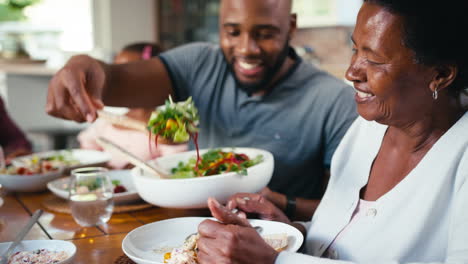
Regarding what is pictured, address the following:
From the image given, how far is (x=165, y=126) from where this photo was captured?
1570 mm

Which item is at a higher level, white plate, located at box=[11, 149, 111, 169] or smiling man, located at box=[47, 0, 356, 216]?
smiling man, located at box=[47, 0, 356, 216]

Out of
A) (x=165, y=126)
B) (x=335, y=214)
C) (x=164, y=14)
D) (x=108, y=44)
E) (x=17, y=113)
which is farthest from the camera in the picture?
(x=164, y=14)

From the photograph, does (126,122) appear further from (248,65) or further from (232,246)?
(232,246)

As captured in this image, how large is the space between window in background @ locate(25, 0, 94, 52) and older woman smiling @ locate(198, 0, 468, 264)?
6120 mm

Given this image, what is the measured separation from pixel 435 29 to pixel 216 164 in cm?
77

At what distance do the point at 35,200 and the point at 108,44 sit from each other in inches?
216

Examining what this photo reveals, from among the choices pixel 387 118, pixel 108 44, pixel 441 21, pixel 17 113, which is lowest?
pixel 17 113

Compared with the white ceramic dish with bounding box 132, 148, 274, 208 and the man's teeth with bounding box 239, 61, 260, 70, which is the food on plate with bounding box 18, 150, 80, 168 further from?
the man's teeth with bounding box 239, 61, 260, 70

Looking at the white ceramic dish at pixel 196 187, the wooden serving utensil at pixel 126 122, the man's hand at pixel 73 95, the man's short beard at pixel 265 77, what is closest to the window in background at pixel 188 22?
the man's short beard at pixel 265 77

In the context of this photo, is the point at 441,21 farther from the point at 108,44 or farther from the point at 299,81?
the point at 108,44

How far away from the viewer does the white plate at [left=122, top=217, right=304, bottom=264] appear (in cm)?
122

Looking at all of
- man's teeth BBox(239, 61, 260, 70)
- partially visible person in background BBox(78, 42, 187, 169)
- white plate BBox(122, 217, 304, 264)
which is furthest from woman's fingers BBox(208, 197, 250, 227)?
partially visible person in background BBox(78, 42, 187, 169)

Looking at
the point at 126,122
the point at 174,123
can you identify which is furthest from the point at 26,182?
the point at 174,123

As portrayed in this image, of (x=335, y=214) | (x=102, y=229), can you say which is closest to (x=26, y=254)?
(x=102, y=229)
